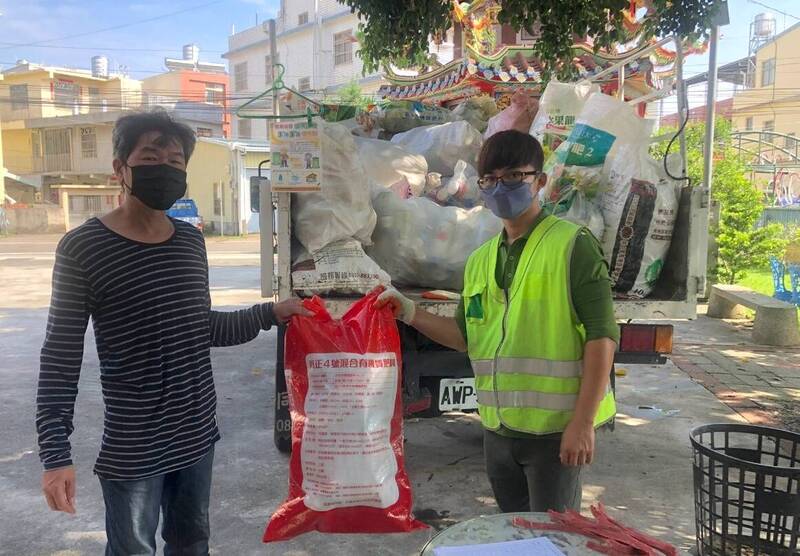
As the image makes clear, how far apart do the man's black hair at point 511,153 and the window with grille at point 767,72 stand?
40249 millimetres

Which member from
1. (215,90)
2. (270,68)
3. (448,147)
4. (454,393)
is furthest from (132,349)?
(215,90)

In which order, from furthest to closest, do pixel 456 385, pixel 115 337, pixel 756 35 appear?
1. pixel 756 35
2. pixel 456 385
3. pixel 115 337

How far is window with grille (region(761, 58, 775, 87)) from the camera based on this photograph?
35688 mm

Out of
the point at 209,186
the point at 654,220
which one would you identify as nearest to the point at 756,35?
the point at 209,186

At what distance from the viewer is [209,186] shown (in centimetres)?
2756

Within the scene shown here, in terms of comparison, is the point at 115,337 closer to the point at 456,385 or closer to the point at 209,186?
the point at 456,385

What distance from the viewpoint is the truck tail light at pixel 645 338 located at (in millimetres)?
3346

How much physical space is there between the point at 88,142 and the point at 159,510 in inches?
1305

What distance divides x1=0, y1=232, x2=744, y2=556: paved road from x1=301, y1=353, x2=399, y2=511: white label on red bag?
98cm

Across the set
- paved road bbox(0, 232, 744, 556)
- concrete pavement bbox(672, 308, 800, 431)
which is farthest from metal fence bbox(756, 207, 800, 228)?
paved road bbox(0, 232, 744, 556)

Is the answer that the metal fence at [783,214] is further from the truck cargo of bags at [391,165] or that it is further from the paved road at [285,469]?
the truck cargo of bags at [391,165]

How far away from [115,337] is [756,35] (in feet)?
143

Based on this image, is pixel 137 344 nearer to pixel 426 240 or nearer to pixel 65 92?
pixel 426 240

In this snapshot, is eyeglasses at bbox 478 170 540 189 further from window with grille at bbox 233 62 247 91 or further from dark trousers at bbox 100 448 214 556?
window with grille at bbox 233 62 247 91
